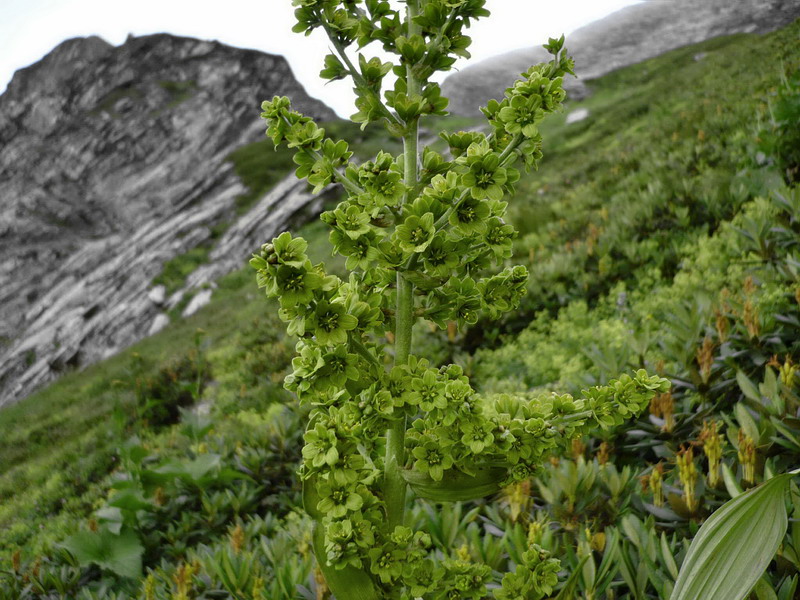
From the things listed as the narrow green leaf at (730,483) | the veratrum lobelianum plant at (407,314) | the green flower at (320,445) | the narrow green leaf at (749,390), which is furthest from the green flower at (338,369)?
the narrow green leaf at (749,390)

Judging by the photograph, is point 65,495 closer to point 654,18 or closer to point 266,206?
point 266,206

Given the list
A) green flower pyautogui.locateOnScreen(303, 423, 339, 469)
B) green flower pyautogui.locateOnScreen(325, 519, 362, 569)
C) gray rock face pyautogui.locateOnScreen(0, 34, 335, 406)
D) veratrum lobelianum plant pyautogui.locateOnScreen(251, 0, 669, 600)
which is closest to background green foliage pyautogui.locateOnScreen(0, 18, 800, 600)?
veratrum lobelianum plant pyautogui.locateOnScreen(251, 0, 669, 600)

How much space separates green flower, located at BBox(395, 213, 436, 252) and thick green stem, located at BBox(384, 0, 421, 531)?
0.67 feet

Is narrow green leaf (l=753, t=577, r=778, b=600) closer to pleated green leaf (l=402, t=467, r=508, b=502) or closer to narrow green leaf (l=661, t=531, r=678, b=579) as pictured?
narrow green leaf (l=661, t=531, r=678, b=579)

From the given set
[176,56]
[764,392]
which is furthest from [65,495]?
[176,56]

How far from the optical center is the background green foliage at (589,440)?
2.24 meters

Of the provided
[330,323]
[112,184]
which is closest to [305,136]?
[330,323]

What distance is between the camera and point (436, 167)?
66.0 inches

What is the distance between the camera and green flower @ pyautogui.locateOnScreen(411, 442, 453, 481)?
1460mm

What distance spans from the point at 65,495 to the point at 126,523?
3462 mm

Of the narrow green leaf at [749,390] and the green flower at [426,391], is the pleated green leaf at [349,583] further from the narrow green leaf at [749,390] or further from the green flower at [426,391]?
the narrow green leaf at [749,390]

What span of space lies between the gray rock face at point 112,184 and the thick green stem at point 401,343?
66.8 ft

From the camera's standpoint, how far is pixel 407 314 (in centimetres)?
164

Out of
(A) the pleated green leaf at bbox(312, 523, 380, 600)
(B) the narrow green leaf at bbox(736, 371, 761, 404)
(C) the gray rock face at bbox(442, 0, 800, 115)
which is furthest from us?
(C) the gray rock face at bbox(442, 0, 800, 115)
